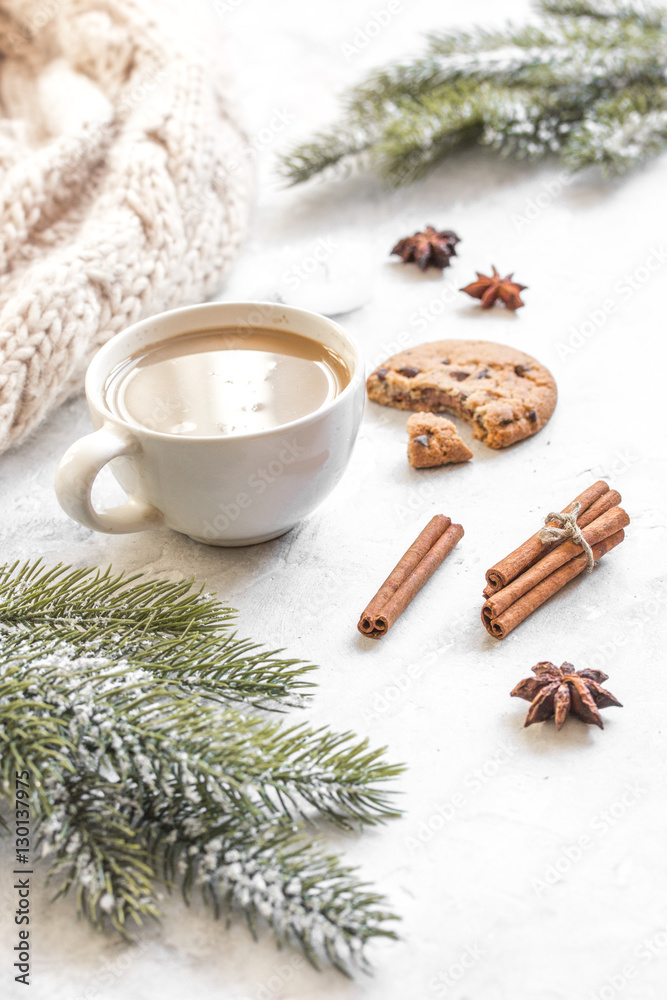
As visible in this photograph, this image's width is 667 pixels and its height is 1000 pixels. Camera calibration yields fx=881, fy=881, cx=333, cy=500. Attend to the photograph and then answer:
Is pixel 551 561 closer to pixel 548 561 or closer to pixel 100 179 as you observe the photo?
pixel 548 561

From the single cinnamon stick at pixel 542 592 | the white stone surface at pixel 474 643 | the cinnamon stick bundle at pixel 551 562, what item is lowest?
the white stone surface at pixel 474 643

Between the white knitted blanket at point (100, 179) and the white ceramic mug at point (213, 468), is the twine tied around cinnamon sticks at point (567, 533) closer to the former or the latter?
the white ceramic mug at point (213, 468)

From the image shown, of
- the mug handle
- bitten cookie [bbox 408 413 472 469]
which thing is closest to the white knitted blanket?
the mug handle

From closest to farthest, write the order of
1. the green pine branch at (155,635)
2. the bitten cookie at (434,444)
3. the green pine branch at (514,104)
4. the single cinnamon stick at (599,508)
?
the green pine branch at (155,635) → the single cinnamon stick at (599,508) → the bitten cookie at (434,444) → the green pine branch at (514,104)

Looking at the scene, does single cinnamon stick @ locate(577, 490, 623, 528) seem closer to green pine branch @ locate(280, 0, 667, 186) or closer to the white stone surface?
the white stone surface

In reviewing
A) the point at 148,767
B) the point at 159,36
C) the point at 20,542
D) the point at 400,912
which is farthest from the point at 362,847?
the point at 159,36

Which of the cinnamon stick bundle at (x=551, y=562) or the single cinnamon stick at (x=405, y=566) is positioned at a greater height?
the cinnamon stick bundle at (x=551, y=562)

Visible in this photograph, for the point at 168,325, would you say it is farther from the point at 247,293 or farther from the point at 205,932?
the point at 205,932

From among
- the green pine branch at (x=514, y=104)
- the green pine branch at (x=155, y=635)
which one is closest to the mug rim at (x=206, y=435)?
the green pine branch at (x=155, y=635)
